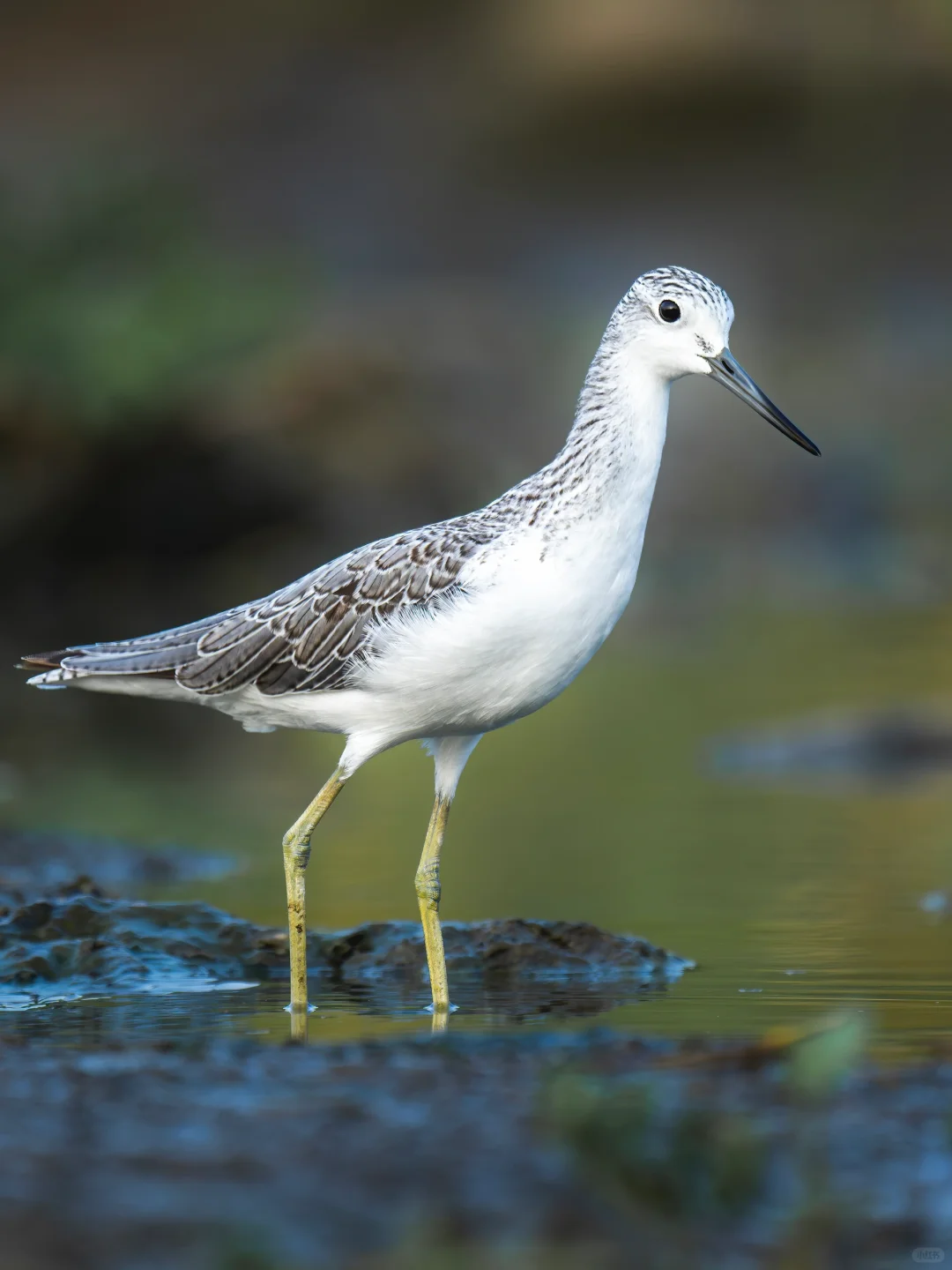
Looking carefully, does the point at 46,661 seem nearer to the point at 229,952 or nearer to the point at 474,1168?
the point at 229,952

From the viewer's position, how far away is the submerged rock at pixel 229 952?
26.7ft

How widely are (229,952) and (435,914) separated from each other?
964mm

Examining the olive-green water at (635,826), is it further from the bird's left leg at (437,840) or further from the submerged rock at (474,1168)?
the submerged rock at (474,1168)

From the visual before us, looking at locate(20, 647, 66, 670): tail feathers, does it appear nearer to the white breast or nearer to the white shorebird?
the white shorebird

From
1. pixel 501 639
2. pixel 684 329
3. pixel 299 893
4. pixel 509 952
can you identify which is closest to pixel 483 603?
pixel 501 639

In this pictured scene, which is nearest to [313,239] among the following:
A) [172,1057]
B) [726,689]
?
[726,689]

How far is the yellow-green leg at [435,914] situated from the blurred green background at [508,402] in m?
0.87

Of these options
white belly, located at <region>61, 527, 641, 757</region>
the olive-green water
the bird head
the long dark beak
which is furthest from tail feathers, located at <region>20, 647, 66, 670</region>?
the long dark beak

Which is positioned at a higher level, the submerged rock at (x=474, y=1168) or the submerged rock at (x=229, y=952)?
the submerged rock at (x=229, y=952)

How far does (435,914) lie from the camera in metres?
8.16

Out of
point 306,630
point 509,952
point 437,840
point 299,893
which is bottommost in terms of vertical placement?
point 509,952

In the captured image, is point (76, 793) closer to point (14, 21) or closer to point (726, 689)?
point (726, 689)

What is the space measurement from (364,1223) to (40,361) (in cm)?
2083

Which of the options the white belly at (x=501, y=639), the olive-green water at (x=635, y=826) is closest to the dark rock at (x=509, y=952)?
the olive-green water at (x=635, y=826)
